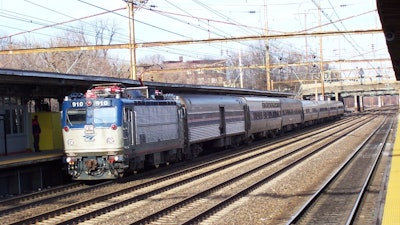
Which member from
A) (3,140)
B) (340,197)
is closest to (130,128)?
(3,140)

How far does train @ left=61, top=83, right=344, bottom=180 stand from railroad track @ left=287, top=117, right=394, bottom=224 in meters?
6.64

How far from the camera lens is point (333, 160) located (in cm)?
2214

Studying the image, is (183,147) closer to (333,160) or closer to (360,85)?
(333,160)

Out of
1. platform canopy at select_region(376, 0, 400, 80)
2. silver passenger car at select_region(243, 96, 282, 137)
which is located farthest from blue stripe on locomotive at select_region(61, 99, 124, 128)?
silver passenger car at select_region(243, 96, 282, 137)

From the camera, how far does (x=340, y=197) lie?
13.5 meters

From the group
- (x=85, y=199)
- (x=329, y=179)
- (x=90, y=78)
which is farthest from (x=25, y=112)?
(x=329, y=179)

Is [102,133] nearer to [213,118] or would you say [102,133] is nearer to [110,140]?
[110,140]

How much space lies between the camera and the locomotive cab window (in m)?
16.7

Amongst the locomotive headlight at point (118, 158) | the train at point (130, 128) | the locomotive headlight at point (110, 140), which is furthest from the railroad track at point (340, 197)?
the locomotive headlight at point (110, 140)

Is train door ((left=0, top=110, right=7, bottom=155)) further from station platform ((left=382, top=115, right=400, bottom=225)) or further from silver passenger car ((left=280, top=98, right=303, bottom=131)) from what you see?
silver passenger car ((left=280, top=98, right=303, bottom=131))

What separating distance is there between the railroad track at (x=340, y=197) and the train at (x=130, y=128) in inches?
261

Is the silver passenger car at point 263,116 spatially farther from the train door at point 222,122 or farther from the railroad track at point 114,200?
the railroad track at point 114,200

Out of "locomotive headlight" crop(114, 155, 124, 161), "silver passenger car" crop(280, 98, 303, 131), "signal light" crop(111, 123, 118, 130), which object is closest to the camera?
"locomotive headlight" crop(114, 155, 124, 161)

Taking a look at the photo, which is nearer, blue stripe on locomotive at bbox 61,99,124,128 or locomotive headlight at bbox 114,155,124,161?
locomotive headlight at bbox 114,155,124,161
